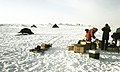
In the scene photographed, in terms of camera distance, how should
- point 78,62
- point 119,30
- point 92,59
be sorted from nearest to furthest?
point 78,62 → point 92,59 → point 119,30

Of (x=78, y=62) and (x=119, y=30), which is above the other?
(x=119, y=30)

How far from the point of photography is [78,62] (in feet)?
30.2

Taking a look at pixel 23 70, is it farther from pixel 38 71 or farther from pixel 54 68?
pixel 54 68

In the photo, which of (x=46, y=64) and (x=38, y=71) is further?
(x=46, y=64)

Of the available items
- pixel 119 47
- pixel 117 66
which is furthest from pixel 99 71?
pixel 119 47

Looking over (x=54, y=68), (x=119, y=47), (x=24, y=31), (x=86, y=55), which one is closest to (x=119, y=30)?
(x=119, y=47)

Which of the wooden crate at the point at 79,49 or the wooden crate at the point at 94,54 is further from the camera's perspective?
the wooden crate at the point at 79,49

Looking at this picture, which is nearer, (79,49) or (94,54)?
(94,54)

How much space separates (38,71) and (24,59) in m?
2.27

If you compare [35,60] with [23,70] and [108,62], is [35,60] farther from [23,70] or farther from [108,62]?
[108,62]

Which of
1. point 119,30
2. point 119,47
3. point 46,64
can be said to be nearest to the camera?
point 46,64

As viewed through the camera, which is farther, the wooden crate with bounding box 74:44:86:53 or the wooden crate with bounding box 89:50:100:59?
the wooden crate with bounding box 74:44:86:53

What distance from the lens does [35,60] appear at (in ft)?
30.9

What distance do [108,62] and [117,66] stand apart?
78cm
